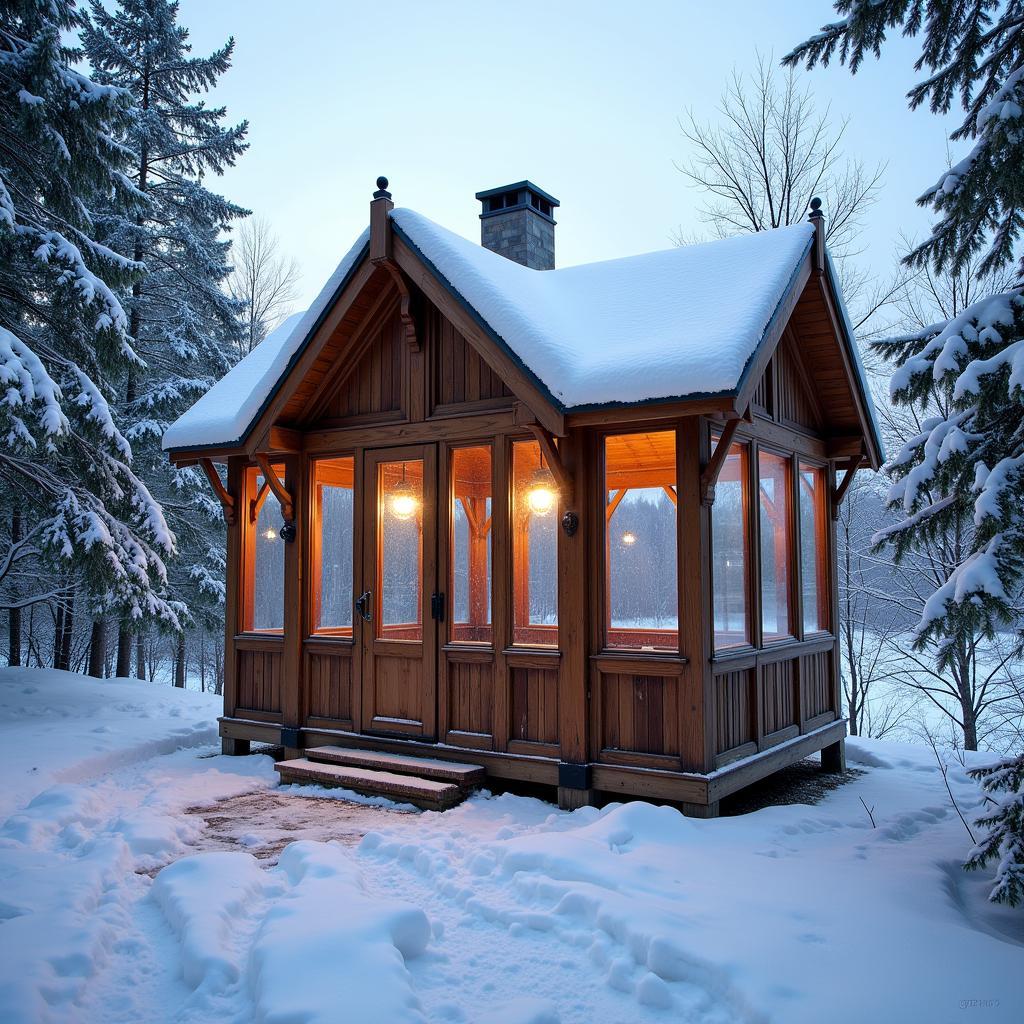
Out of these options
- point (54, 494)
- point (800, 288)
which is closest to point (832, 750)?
point (800, 288)

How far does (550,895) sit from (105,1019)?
2024 mm

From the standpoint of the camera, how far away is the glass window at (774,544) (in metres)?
7.13

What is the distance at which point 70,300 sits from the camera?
9.30 m

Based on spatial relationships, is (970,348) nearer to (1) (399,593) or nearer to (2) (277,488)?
(1) (399,593)

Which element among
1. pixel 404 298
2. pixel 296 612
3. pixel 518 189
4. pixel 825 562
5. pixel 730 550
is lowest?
pixel 296 612

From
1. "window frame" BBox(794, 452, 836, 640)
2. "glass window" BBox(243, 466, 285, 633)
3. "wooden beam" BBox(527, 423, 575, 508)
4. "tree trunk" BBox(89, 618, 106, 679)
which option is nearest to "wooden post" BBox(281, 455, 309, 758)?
"glass window" BBox(243, 466, 285, 633)

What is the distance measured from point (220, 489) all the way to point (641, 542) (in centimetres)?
432

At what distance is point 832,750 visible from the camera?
8328 millimetres

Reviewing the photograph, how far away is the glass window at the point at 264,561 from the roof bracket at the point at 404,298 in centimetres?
200

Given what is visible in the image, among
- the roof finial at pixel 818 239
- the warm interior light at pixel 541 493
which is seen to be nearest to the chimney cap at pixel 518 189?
the roof finial at pixel 818 239

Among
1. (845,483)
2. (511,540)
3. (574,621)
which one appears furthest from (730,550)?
(845,483)

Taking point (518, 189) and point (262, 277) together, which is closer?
point (518, 189)

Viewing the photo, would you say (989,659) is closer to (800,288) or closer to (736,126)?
(736,126)

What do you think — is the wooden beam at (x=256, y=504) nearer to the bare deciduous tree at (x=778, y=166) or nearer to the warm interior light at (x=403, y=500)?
the warm interior light at (x=403, y=500)
